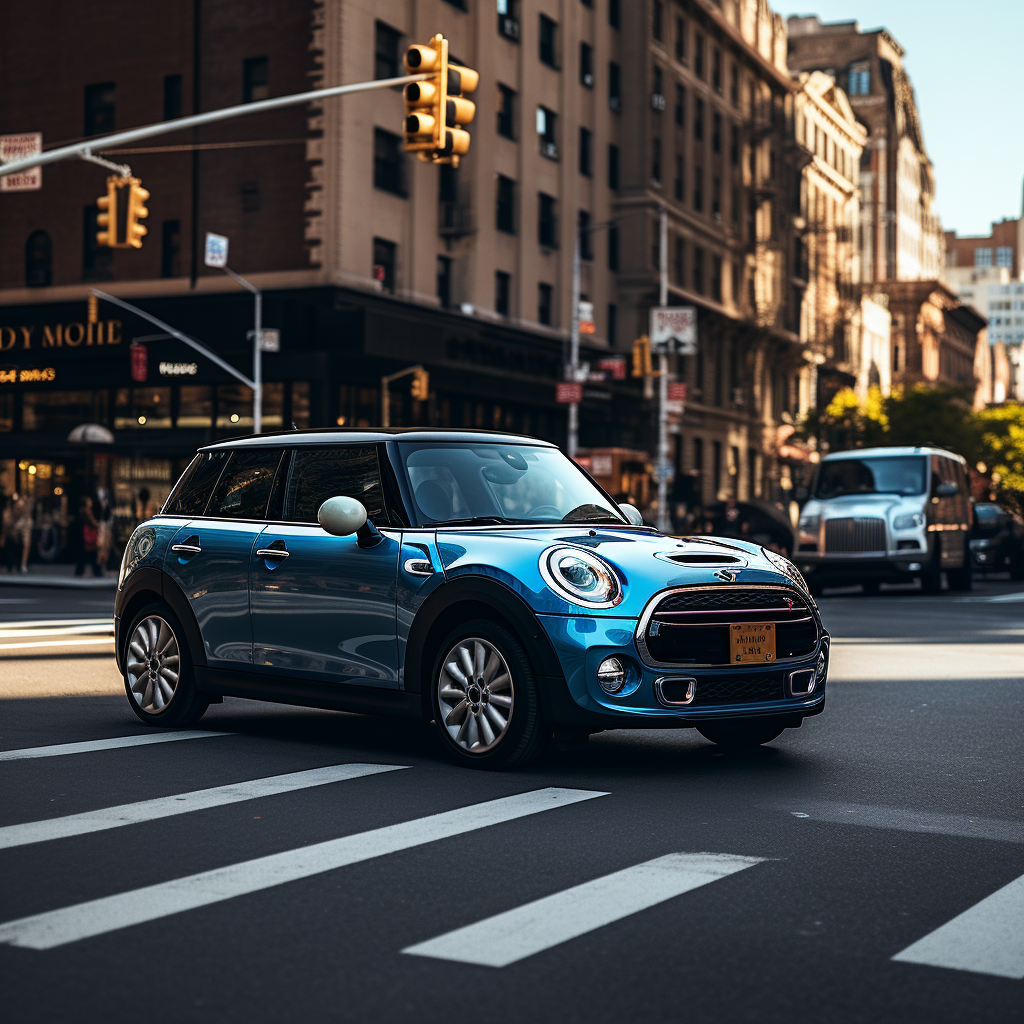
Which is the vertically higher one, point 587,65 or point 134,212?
point 587,65

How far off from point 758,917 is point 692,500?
50668mm

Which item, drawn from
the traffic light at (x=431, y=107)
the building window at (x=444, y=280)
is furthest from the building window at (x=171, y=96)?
the traffic light at (x=431, y=107)

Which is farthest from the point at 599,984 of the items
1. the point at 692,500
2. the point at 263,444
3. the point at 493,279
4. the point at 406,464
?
the point at 692,500

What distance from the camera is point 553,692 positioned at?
761 cm

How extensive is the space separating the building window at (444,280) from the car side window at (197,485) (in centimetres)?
3329

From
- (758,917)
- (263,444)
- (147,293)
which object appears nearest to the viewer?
(758,917)

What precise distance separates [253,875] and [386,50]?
122ft

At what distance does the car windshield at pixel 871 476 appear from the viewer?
28359 mm

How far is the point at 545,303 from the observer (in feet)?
162

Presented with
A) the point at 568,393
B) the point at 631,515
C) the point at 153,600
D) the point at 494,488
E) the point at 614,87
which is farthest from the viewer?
the point at 614,87

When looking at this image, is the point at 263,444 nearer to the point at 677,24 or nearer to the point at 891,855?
the point at 891,855

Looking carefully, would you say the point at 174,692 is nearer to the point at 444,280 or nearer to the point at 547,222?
the point at 444,280

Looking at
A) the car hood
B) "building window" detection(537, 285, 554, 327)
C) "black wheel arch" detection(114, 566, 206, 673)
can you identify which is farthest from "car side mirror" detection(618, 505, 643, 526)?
"building window" detection(537, 285, 554, 327)

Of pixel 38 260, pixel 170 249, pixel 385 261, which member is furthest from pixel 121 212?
pixel 38 260
